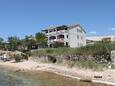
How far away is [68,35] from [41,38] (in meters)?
10.1

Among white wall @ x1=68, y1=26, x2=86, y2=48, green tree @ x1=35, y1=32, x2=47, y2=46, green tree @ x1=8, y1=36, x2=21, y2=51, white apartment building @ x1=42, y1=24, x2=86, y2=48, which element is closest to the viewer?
white apartment building @ x1=42, y1=24, x2=86, y2=48

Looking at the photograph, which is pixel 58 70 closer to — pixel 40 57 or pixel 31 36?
pixel 40 57

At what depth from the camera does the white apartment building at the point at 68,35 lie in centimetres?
8862

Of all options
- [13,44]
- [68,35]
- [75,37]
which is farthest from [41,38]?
[75,37]

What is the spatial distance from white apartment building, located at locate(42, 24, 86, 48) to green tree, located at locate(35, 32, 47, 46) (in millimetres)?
1396

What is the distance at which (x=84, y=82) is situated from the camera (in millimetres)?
34750

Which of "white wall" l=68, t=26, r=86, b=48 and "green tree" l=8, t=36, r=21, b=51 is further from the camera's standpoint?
"green tree" l=8, t=36, r=21, b=51

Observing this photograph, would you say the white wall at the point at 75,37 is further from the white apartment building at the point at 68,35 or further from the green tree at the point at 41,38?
the green tree at the point at 41,38

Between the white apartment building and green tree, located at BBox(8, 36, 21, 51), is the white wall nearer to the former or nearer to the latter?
the white apartment building

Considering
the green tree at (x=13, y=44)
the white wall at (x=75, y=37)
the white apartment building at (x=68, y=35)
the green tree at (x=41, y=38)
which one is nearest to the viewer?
the white apartment building at (x=68, y=35)

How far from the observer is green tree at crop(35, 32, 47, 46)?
93.4 meters

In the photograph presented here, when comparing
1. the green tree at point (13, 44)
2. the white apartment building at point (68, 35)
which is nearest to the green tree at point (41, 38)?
the white apartment building at point (68, 35)

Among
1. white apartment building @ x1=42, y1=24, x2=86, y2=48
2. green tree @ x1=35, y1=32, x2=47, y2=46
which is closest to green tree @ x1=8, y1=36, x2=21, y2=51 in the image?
green tree @ x1=35, y1=32, x2=47, y2=46

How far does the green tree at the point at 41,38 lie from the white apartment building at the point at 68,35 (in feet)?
4.58
